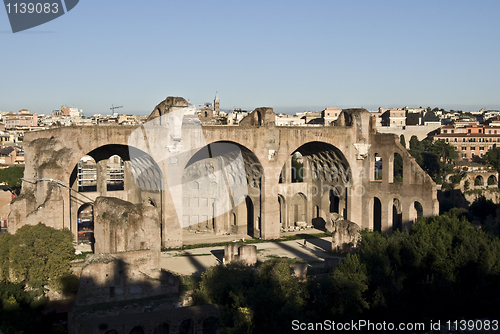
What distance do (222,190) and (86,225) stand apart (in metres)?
11.1

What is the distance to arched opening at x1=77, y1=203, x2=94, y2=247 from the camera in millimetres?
33266

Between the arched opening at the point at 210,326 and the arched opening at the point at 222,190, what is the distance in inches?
588

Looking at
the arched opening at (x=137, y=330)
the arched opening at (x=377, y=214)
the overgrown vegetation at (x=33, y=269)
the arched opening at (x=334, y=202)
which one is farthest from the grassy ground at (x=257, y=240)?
the arched opening at (x=137, y=330)

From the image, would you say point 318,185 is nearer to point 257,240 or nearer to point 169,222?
point 257,240

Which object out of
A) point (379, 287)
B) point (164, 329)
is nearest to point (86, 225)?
point (164, 329)

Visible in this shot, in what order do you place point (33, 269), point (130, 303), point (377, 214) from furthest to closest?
point (377, 214)
point (33, 269)
point (130, 303)

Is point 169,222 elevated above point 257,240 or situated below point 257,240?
above

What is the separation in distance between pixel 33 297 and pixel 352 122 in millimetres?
21446

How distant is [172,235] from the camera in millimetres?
30250

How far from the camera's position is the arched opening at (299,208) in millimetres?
38175

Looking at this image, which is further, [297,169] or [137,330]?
[297,169]

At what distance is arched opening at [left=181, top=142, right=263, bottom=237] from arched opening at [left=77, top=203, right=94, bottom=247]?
20.6ft

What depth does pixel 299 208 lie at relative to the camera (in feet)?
126

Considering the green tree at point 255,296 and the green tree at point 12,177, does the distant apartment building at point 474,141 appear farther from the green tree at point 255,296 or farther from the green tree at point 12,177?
the green tree at point 255,296
